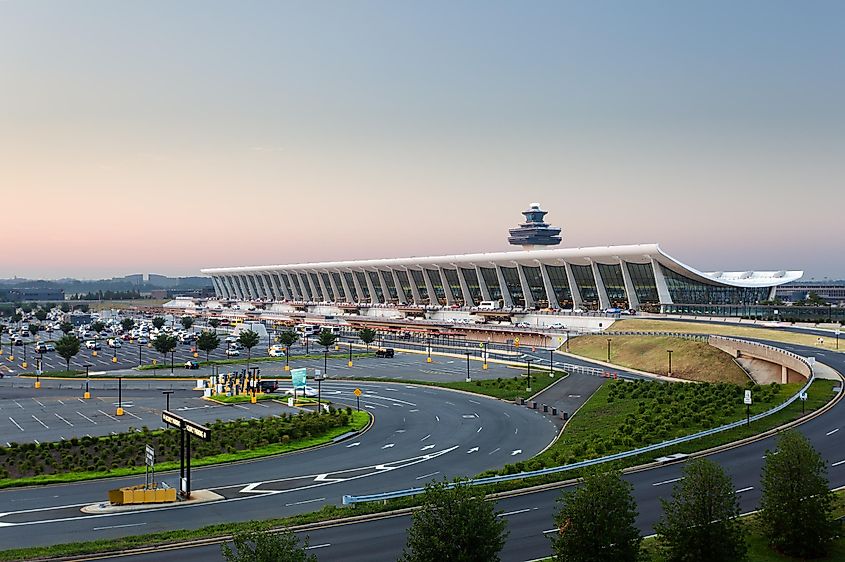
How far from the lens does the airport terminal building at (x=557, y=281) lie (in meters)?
114

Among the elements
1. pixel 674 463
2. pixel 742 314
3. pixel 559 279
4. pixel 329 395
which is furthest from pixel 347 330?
pixel 674 463

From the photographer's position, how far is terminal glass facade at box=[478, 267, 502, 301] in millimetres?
139500

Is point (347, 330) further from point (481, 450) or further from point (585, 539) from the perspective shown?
point (585, 539)

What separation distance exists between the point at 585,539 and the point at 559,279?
11400 cm

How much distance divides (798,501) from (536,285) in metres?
115

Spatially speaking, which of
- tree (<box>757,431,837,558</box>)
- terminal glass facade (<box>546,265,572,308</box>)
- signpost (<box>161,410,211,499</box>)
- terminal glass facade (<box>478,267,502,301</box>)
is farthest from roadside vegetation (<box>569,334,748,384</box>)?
terminal glass facade (<box>478,267,502,301</box>)

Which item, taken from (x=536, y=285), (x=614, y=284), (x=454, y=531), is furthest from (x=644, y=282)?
(x=454, y=531)

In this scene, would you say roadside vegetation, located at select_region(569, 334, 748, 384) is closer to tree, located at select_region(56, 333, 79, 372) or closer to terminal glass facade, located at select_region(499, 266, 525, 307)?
terminal glass facade, located at select_region(499, 266, 525, 307)

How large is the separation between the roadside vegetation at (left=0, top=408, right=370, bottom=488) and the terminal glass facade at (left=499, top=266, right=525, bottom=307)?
302 ft

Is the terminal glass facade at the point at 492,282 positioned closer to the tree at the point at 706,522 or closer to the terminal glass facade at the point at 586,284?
the terminal glass facade at the point at 586,284

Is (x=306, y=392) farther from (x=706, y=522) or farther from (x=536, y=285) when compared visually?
(x=536, y=285)

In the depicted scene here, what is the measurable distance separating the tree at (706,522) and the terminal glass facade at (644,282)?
100 metres

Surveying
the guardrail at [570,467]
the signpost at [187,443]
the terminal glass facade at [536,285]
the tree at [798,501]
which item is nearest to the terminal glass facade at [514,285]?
the terminal glass facade at [536,285]

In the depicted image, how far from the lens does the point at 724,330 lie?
274ft
